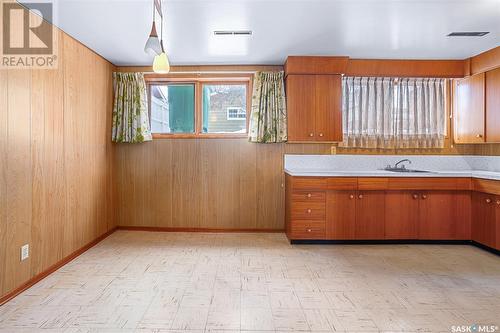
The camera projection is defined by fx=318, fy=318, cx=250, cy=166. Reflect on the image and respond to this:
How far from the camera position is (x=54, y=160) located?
3.19m

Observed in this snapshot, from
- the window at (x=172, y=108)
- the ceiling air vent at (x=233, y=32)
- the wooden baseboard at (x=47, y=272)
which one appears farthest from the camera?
the window at (x=172, y=108)

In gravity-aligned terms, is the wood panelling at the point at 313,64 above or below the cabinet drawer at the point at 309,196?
above

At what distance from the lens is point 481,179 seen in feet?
12.3

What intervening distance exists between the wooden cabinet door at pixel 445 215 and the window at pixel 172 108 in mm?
3329

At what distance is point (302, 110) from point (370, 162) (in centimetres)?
129

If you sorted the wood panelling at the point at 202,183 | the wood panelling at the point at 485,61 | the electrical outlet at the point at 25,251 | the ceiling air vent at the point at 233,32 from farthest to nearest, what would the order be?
1. the wood panelling at the point at 202,183
2. the wood panelling at the point at 485,61
3. the ceiling air vent at the point at 233,32
4. the electrical outlet at the point at 25,251

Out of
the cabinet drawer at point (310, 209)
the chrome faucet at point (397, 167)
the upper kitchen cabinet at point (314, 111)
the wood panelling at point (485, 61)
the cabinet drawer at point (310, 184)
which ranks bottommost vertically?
the cabinet drawer at point (310, 209)

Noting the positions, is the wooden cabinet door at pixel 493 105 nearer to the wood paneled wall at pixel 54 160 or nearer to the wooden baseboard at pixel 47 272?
the wood paneled wall at pixel 54 160

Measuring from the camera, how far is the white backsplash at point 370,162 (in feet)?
15.0

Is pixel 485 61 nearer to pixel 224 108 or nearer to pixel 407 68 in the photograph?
pixel 407 68

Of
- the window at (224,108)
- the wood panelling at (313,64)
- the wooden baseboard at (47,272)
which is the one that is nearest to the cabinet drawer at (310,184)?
the window at (224,108)

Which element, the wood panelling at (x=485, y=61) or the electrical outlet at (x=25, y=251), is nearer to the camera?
the electrical outlet at (x=25, y=251)

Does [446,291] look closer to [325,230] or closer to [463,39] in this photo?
[325,230]

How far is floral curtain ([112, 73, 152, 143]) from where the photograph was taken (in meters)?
4.48
